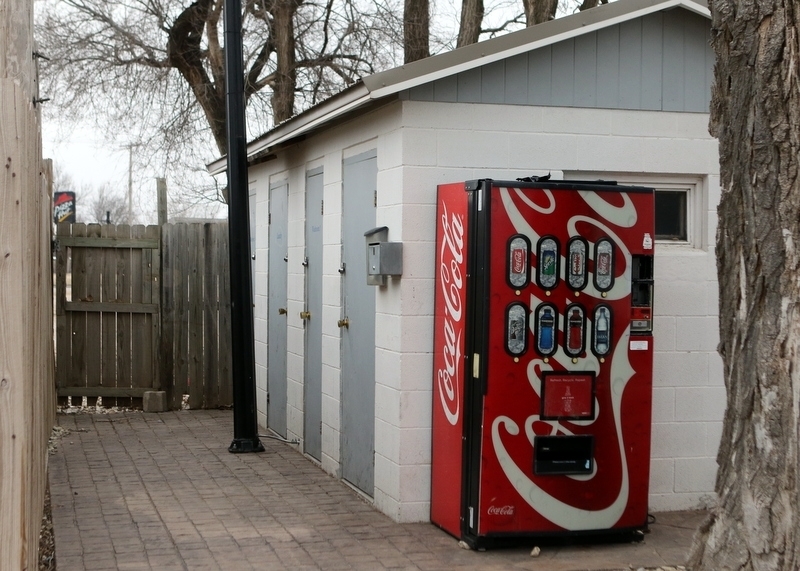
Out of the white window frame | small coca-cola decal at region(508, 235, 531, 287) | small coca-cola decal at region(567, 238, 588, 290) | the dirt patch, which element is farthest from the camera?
the white window frame

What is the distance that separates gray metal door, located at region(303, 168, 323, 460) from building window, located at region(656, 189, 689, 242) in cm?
286

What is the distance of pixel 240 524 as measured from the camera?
709 cm

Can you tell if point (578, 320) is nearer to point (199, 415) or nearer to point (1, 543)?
point (1, 543)

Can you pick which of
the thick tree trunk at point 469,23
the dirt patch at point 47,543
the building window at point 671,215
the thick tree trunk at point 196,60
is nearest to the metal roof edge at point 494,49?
the building window at point 671,215

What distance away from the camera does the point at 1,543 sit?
12.5 ft

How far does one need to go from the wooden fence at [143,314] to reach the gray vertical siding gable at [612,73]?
597 cm

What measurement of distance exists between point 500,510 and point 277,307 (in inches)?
189

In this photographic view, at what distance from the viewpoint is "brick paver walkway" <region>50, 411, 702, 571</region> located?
20.5ft

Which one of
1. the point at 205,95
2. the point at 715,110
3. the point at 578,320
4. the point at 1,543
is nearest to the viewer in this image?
the point at 1,543

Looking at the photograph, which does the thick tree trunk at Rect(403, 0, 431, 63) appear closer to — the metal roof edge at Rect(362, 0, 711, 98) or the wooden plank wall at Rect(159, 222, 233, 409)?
the wooden plank wall at Rect(159, 222, 233, 409)

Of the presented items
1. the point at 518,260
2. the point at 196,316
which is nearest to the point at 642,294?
the point at 518,260

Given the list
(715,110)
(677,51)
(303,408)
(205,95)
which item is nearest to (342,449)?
(303,408)

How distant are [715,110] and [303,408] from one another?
5.76 m

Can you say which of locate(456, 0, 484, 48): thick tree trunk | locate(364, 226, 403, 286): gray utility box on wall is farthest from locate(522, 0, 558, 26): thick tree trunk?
locate(364, 226, 403, 286): gray utility box on wall
